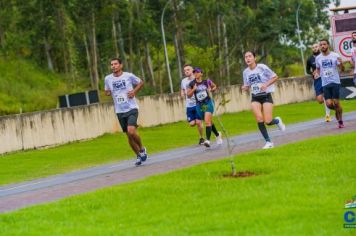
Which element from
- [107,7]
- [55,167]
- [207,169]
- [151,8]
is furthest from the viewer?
[151,8]

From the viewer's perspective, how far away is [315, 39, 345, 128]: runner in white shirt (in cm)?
1962

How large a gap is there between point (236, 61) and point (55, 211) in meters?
61.6

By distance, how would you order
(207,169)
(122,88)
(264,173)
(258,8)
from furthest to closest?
(258,8) → (122,88) → (207,169) → (264,173)

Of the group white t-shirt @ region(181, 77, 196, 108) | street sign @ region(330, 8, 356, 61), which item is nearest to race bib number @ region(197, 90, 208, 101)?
white t-shirt @ region(181, 77, 196, 108)

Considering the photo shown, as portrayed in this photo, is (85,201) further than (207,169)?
No

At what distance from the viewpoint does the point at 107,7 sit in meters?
54.2

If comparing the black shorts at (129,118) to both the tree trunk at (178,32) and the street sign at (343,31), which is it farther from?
the tree trunk at (178,32)

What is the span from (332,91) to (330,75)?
409mm

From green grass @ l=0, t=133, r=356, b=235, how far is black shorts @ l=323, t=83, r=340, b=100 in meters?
6.48

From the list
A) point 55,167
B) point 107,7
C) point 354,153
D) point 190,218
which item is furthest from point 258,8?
point 190,218

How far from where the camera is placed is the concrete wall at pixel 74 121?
25.9 m

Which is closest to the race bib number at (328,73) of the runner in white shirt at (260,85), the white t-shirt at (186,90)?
the runner in white shirt at (260,85)

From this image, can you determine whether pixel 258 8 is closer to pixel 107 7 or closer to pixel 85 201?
pixel 107 7

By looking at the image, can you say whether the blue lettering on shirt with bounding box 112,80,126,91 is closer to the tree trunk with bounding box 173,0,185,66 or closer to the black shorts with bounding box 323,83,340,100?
the black shorts with bounding box 323,83,340,100
